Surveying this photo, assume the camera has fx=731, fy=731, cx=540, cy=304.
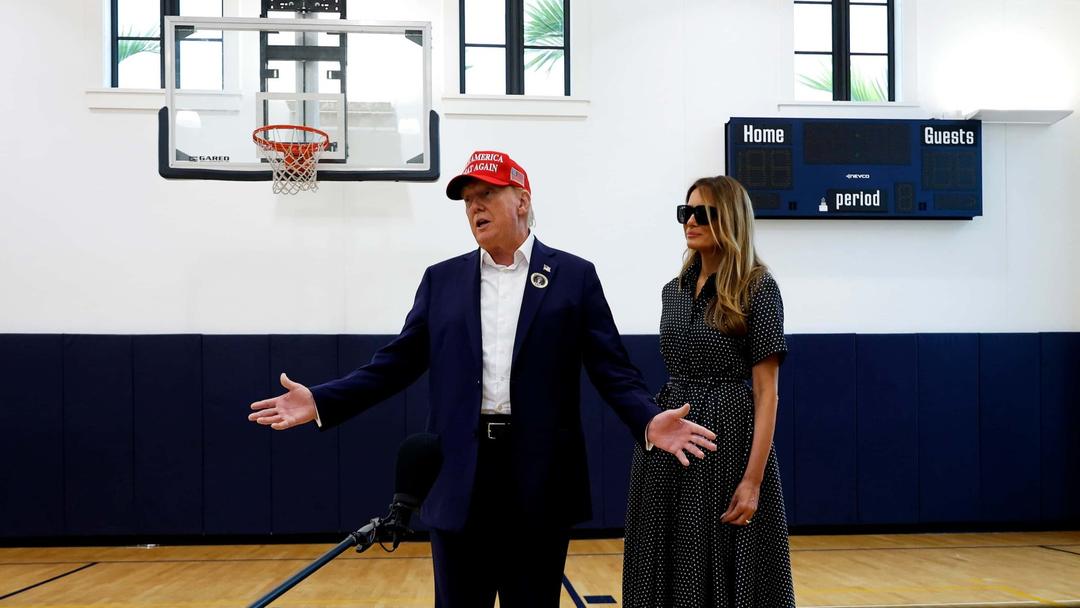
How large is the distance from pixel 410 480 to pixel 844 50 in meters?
5.94

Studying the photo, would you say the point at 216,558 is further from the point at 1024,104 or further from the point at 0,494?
the point at 1024,104

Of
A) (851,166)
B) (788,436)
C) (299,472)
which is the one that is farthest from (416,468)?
(851,166)

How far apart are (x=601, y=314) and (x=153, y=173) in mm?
4722

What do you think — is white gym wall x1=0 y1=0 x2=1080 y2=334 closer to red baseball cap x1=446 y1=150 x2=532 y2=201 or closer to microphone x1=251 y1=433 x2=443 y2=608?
red baseball cap x1=446 y1=150 x2=532 y2=201

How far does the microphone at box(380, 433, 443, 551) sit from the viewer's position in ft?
3.96

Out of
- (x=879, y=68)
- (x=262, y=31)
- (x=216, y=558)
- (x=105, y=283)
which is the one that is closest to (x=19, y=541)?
(x=216, y=558)

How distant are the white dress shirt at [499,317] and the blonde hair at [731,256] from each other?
0.66 m

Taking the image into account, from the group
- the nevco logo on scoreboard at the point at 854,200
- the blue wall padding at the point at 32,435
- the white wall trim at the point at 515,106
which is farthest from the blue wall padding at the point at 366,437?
the white wall trim at the point at 515,106

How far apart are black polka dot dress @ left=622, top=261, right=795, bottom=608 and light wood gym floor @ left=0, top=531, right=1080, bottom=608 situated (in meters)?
1.76

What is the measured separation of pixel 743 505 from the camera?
2.18 m

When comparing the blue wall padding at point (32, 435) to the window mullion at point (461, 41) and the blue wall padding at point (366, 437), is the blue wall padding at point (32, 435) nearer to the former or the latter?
A: the blue wall padding at point (366, 437)

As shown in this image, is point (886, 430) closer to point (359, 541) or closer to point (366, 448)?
point (366, 448)

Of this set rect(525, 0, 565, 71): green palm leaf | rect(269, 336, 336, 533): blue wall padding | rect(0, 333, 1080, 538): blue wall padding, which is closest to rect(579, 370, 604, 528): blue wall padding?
rect(0, 333, 1080, 538): blue wall padding

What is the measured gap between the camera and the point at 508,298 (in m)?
1.89
